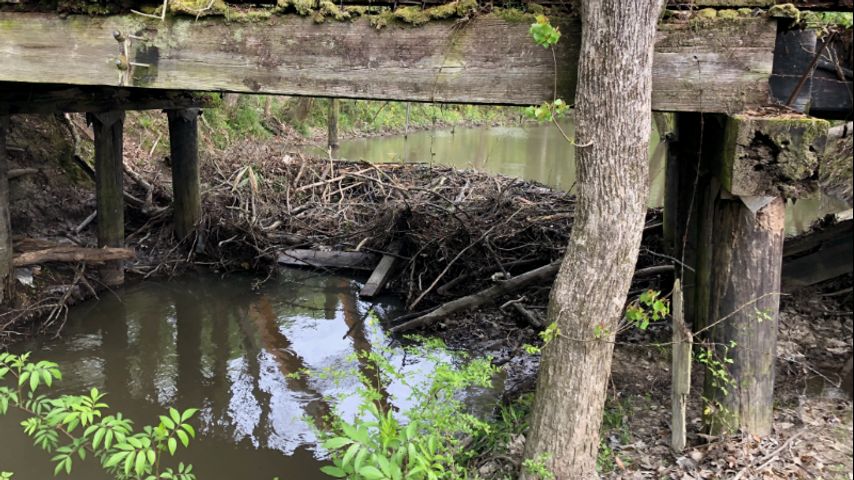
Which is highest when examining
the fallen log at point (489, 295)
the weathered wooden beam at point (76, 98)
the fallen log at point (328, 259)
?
the weathered wooden beam at point (76, 98)

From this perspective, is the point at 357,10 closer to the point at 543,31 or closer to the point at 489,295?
the point at 543,31

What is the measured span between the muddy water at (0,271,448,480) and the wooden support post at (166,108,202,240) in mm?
889

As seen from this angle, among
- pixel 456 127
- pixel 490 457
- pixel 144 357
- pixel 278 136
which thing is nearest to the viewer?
pixel 490 457

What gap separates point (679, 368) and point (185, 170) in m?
7.12

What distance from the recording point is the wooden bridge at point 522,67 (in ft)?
11.1

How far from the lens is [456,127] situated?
3038 cm

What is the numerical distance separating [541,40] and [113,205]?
20.6 feet

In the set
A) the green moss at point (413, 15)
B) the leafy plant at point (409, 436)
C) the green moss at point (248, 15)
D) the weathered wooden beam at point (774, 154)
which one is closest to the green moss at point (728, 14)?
the weathered wooden beam at point (774, 154)

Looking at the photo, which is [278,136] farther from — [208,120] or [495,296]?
Result: [495,296]

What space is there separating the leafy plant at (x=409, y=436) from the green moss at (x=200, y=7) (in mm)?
2377

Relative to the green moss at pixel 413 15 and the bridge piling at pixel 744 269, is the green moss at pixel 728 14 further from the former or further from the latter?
the green moss at pixel 413 15

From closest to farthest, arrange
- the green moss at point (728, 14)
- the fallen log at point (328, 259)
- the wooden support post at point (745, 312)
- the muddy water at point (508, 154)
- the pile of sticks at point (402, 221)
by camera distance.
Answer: the green moss at point (728, 14), the wooden support post at point (745, 312), the pile of sticks at point (402, 221), the fallen log at point (328, 259), the muddy water at point (508, 154)

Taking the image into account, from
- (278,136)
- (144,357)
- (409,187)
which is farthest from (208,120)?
(144,357)

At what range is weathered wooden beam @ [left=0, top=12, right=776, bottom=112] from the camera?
11.5 feet
